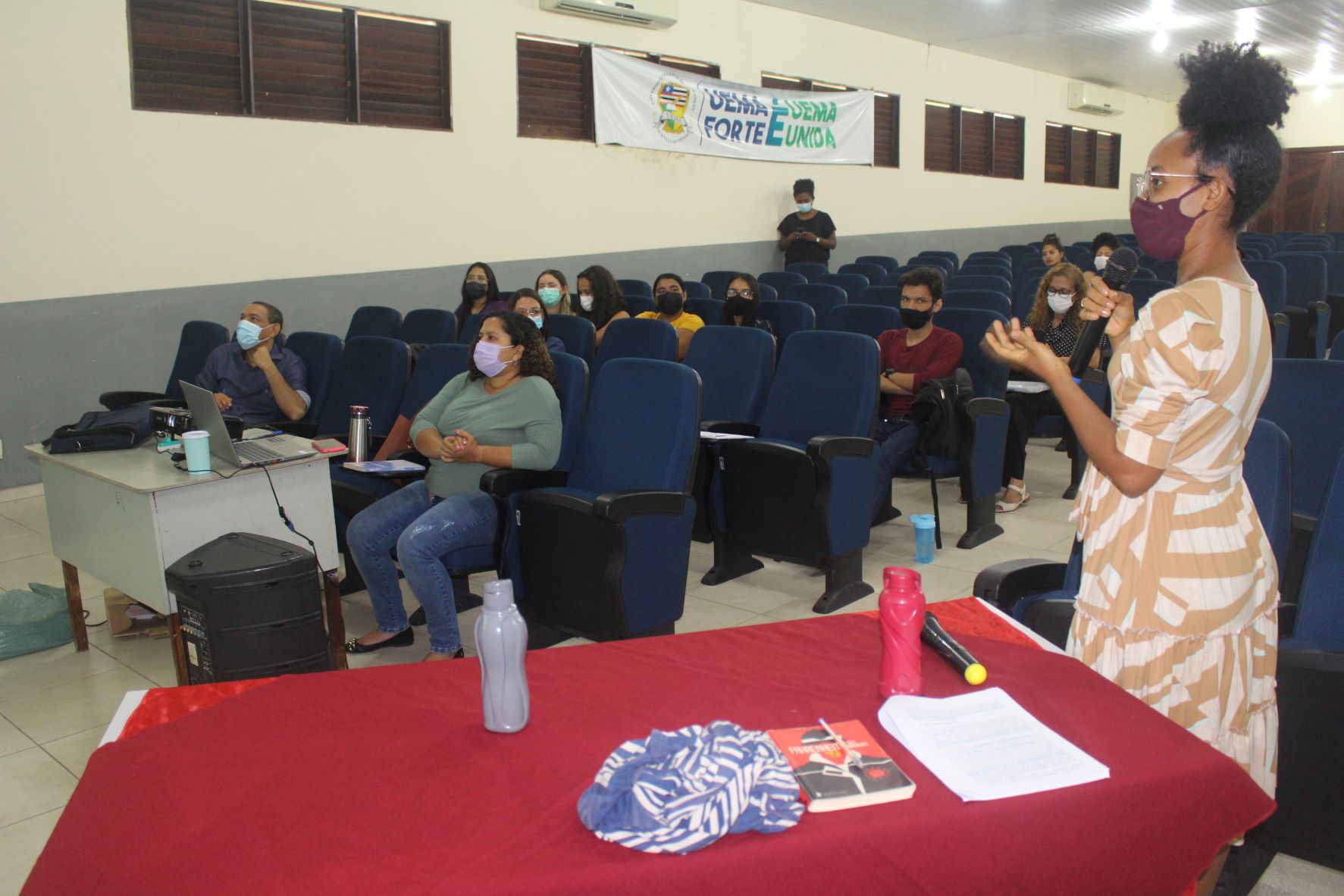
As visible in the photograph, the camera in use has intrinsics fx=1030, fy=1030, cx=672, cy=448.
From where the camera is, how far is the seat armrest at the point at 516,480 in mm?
3098

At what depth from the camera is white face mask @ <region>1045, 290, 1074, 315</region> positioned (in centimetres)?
491

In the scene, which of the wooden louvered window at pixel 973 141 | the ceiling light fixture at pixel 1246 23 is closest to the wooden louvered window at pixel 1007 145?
the wooden louvered window at pixel 973 141

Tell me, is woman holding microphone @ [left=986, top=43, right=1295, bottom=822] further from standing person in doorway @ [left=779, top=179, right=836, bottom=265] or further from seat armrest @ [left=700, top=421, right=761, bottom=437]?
standing person in doorway @ [left=779, top=179, right=836, bottom=265]

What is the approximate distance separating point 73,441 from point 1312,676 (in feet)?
11.2

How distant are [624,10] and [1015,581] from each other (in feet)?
23.5

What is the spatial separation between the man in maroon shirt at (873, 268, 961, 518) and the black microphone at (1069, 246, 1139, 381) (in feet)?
7.96

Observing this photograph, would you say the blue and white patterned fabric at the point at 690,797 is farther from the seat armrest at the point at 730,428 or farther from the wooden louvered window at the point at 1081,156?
the wooden louvered window at the point at 1081,156

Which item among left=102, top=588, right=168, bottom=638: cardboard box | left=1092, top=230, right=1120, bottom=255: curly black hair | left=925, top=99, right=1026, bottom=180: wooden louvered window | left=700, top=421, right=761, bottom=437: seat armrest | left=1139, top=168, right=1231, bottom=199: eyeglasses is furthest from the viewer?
left=925, top=99, right=1026, bottom=180: wooden louvered window

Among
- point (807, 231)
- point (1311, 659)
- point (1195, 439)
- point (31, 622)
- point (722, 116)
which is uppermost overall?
point (722, 116)

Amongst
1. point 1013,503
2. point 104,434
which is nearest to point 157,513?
point 104,434

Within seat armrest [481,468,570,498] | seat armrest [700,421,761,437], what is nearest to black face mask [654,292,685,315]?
seat armrest [700,421,761,437]

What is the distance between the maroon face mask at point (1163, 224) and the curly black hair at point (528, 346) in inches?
82.2

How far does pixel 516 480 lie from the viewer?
3.14 m

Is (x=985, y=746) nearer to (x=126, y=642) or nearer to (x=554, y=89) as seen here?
(x=126, y=642)
